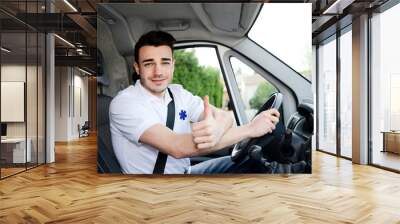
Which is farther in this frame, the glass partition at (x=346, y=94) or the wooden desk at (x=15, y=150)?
the glass partition at (x=346, y=94)

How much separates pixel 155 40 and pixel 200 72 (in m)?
0.85

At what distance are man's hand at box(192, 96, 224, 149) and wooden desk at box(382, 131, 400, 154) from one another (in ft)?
10.7

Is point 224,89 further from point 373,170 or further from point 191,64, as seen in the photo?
point 373,170

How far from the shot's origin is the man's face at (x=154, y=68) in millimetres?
6227

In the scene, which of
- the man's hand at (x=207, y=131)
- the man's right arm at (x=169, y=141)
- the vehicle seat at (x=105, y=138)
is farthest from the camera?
the vehicle seat at (x=105, y=138)

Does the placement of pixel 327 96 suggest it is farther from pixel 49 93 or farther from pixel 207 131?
pixel 49 93

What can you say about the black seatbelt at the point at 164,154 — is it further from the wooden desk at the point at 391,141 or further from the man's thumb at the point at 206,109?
the wooden desk at the point at 391,141

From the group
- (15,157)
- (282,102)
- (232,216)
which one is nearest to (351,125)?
(282,102)

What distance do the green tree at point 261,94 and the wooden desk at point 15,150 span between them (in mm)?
3923

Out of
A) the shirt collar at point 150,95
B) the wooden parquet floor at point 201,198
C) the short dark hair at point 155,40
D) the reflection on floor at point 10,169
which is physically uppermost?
the short dark hair at point 155,40

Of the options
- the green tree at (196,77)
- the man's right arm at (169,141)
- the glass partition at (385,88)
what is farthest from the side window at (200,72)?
the glass partition at (385,88)

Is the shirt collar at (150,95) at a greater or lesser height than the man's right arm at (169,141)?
greater

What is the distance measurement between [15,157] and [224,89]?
12.3ft

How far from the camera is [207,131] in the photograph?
20.4 feet
